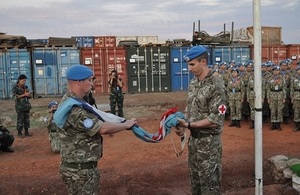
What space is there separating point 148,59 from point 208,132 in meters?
16.6

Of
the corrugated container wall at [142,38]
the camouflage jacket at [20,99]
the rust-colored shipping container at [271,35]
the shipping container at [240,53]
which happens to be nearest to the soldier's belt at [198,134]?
the camouflage jacket at [20,99]

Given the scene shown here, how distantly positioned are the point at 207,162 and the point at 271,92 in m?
7.42

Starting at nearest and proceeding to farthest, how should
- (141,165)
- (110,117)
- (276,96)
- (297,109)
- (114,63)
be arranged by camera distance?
(110,117)
(141,165)
(297,109)
(276,96)
(114,63)

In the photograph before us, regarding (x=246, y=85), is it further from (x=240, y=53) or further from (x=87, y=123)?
(x=240, y=53)

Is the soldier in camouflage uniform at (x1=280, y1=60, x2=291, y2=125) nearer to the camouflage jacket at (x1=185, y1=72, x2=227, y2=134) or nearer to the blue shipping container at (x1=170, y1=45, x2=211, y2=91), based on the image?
the camouflage jacket at (x1=185, y1=72, x2=227, y2=134)

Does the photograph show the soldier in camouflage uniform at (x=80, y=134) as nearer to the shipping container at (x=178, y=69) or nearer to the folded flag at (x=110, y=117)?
the folded flag at (x=110, y=117)

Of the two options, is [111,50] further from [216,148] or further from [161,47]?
[216,148]

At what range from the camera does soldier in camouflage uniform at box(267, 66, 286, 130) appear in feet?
34.3

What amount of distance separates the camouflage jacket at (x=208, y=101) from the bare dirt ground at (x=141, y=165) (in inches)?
89.5

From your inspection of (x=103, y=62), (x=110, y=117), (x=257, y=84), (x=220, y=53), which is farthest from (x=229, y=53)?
(x=110, y=117)

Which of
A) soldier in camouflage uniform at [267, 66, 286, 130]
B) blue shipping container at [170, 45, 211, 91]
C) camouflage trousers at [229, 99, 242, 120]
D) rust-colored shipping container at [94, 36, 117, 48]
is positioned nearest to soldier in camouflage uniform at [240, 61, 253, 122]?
camouflage trousers at [229, 99, 242, 120]

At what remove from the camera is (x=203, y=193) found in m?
3.89

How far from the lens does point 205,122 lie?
146 inches

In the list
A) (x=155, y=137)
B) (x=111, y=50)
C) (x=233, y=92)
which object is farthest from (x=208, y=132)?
(x=111, y=50)
